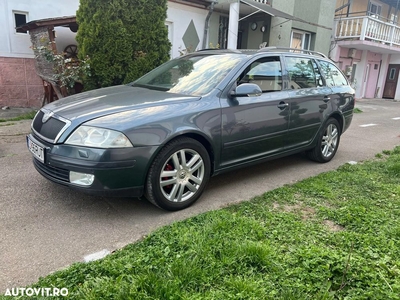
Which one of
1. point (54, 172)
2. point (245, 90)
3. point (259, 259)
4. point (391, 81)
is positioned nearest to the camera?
point (259, 259)

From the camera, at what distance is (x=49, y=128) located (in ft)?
9.94

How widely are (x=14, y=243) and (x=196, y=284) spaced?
1541 millimetres

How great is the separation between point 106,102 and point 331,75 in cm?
367

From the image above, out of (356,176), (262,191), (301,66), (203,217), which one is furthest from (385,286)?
(301,66)

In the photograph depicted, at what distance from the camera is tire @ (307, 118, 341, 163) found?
4.92m

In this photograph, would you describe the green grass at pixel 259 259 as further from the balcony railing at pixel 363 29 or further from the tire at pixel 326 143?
the balcony railing at pixel 363 29

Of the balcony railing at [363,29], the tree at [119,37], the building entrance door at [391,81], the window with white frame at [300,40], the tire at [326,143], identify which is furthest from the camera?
the building entrance door at [391,81]

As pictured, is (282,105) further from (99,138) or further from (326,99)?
(99,138)

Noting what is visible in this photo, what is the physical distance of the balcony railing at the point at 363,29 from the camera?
15552mm

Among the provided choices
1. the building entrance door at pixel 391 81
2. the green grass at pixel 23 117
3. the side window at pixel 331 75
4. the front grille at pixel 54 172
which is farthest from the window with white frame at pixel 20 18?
the building entrance door at pixel 391 81

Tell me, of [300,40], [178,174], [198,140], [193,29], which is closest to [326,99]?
[198,140]

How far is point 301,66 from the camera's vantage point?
4.57 metres

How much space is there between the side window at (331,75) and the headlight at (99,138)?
3541mm

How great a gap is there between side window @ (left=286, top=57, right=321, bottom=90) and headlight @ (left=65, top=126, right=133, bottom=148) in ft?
8.25
